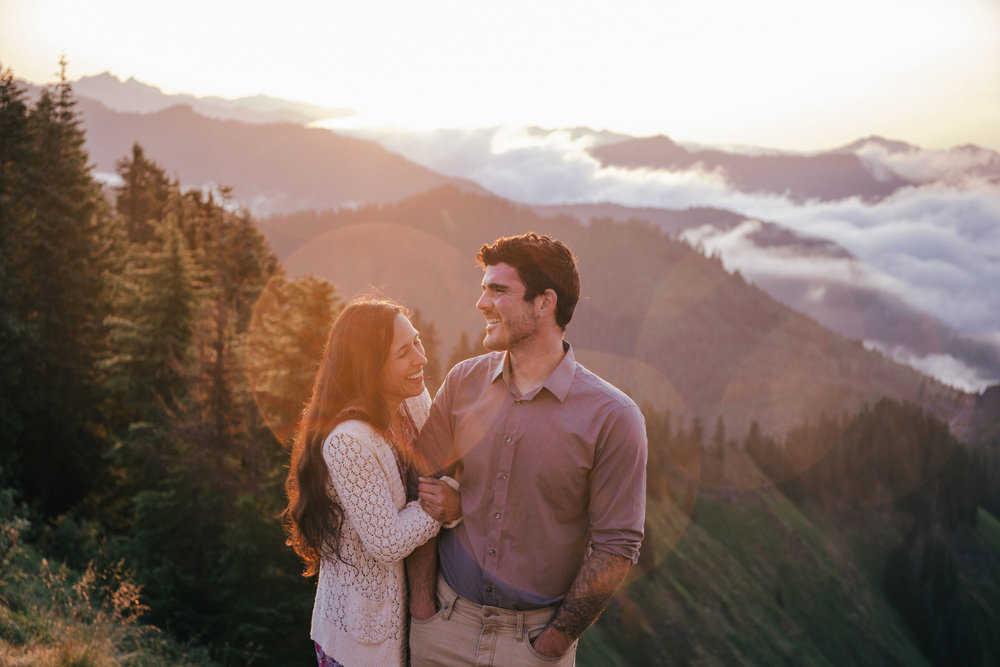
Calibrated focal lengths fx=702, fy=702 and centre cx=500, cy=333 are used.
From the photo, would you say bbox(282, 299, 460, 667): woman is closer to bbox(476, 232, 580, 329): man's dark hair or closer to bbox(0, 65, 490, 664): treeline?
bbox(476, 232, 580, 329): man's dark hair

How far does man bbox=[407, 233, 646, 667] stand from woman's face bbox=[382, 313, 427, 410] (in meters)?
0.41

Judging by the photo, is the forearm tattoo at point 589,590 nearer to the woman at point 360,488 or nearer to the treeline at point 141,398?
the woman at point 360,488

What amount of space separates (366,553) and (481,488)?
806 mm

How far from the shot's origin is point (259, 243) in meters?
43.5

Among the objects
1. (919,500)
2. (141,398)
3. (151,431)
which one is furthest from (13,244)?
(919,500)

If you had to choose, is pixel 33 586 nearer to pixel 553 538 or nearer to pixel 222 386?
pixel 553 538

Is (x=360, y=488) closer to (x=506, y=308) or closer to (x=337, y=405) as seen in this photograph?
(x=337, y=405)

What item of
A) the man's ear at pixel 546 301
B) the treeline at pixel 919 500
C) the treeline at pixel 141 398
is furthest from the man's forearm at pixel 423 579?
the treeline at pixel 919 500

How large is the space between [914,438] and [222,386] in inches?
4513

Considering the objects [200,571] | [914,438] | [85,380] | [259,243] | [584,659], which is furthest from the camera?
[914,438]

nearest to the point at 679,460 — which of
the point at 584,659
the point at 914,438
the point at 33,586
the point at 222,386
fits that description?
the point at 584,659

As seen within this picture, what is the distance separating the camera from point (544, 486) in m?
3.94

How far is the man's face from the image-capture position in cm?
397

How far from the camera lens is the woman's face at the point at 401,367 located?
423cm
